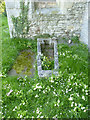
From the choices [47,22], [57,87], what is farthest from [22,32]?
[57,87]

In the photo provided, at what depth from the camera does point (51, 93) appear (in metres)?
2.78

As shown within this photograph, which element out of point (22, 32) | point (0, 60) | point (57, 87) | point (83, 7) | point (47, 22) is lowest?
point (57, 87)

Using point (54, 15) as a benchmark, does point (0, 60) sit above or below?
below

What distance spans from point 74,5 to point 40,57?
202cm

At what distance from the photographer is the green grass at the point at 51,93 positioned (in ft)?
8.14

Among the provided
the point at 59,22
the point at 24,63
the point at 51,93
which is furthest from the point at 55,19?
the point at 51,93

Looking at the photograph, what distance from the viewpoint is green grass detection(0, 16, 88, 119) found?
248 centimetres

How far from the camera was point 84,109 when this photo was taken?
97.6 inches

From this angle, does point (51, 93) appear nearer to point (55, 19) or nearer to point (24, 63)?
point (24, 63)

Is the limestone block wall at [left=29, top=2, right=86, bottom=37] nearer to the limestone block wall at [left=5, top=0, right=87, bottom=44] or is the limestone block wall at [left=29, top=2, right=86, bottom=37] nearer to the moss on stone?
the limestone block wall at [left=5, top=0, right=87, bottom=44]

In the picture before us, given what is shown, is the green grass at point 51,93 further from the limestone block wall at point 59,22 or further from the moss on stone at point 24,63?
the limestone block wall at point 59,22

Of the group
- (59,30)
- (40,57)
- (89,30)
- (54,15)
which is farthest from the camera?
(59,30)

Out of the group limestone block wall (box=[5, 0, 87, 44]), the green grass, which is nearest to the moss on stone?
the green grass

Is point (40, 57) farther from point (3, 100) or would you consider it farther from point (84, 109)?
point (84, 109)
